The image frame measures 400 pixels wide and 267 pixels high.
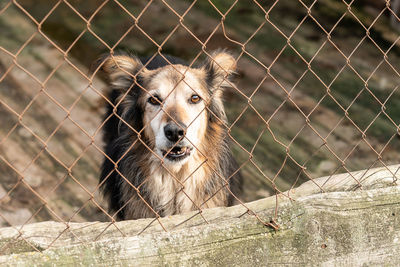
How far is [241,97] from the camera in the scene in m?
5.72

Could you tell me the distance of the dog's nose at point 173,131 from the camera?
120 inches

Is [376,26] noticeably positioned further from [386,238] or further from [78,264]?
[78,264]

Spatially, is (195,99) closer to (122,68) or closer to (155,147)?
(155,147)

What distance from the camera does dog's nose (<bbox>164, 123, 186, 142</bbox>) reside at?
120 inches

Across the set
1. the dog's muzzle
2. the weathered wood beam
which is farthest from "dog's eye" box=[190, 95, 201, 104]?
the weathered wood beam

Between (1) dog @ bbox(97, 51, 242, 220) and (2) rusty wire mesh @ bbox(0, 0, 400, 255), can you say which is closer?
(1) dog @ bbox(97, 51, 242, 220)

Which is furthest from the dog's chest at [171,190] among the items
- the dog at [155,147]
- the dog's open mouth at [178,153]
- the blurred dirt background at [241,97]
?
the blurred dirt background at [241,97]

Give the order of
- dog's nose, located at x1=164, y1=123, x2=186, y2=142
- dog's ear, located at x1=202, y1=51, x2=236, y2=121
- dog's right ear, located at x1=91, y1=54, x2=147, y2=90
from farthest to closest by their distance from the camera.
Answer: dog's ear, located at x1=202, y1=51, x2=236, y2=121 < dog's right ear, located at x1=91, y1=54, x2=147, y2=90 < dog's nose, located at x1=164, y1=123, x2=186, y2=142

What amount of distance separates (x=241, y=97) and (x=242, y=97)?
1 cm

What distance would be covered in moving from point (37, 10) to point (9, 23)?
63 centimetres

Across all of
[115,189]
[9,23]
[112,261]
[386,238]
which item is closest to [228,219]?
[112,261]

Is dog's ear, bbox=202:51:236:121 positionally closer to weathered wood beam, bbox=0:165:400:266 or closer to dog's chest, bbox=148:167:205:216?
dog's chest, bbox=148:167:205:216

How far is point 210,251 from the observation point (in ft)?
8.00

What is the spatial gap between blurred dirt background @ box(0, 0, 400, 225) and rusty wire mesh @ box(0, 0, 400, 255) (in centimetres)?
1
